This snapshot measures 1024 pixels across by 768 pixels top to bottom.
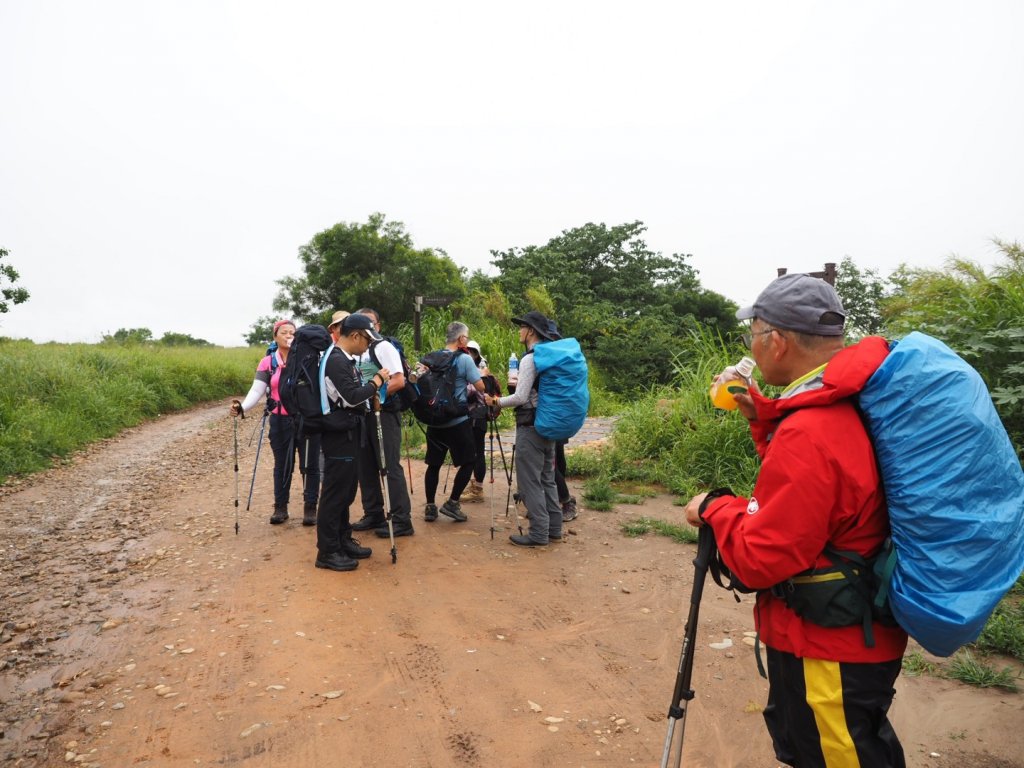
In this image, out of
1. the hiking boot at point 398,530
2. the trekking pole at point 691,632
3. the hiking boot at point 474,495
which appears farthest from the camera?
the hiking boot at point 474,495

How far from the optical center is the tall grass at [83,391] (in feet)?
36.1

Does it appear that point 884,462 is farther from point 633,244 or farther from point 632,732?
point 633,244

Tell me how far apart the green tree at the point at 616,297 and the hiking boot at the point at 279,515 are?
11.1m

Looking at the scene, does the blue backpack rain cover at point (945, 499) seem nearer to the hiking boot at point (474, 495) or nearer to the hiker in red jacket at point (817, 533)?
the hiker in red jacket at point (817, 533)

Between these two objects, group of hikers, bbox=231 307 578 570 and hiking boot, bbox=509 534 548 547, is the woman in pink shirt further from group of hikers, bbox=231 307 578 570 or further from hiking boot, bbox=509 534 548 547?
hiking boot, bbox=509 534 548 547

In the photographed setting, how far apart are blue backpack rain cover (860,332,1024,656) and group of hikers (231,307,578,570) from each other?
4251 mm

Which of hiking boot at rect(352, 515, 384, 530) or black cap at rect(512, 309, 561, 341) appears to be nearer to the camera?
black cap at rect(512, 309, 561, 341)

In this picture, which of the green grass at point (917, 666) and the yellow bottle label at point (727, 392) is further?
the green grass at point (917, 666)

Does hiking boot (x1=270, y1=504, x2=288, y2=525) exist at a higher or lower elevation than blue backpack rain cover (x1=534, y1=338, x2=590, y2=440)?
lower

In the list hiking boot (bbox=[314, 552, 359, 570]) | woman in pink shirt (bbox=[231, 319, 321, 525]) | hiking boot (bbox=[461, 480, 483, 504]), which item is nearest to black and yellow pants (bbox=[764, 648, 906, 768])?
hiking boot (bbox=[314, 552, 359, 570])

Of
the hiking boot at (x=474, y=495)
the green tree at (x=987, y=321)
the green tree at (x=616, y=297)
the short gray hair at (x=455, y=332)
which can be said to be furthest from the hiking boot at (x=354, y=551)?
the green tree at (x=616, y=297)

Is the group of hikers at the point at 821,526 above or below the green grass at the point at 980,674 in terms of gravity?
above

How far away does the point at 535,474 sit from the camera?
6492 mm

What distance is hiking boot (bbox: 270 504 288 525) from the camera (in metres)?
7.16
